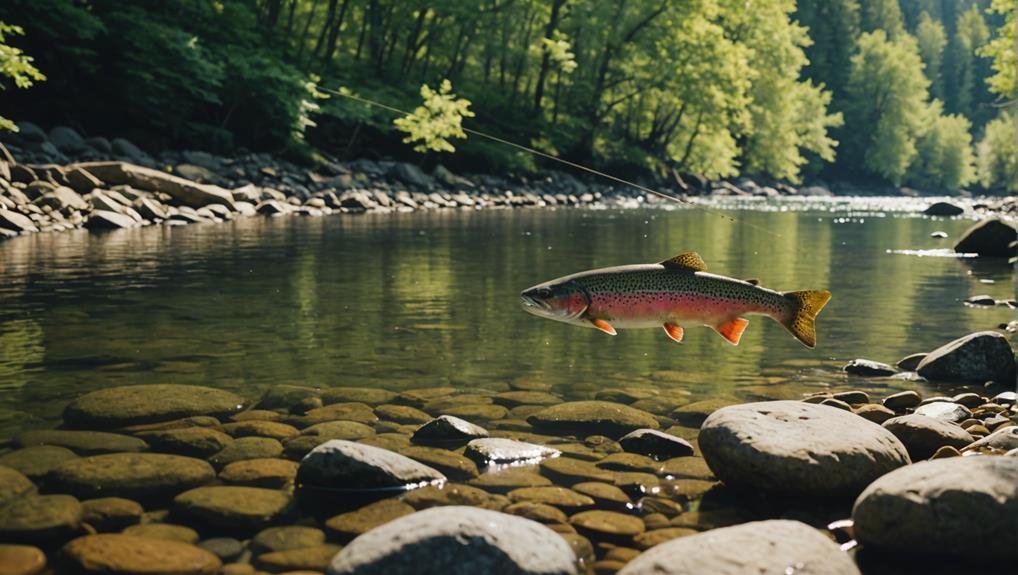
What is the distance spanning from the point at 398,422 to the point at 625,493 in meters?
2.25

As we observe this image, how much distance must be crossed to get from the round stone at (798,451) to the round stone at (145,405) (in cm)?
388

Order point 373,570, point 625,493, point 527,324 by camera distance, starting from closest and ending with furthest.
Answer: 1. point 373,570
2. point 625,493
3. point 527,324

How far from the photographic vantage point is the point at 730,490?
5879 mm

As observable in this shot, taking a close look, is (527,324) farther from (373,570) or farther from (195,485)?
(373,570)

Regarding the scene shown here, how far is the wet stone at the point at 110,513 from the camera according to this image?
5.16m

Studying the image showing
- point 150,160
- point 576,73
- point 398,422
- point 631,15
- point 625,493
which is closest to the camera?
point 625,493

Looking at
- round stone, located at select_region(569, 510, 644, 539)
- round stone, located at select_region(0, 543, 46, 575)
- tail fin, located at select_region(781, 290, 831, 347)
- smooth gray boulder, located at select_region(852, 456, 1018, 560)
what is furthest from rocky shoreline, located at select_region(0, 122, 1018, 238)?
smooth gray boulder, located at select_region(852, 456, 1018, 560)

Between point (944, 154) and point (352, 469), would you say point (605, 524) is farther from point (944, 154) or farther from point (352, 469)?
point (944, 154)

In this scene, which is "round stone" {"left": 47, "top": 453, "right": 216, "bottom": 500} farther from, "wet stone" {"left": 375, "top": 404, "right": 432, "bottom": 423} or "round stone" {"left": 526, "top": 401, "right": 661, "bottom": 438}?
"round stone" {"left": 526, "top": 401, "right": 661, "bottom": 438}

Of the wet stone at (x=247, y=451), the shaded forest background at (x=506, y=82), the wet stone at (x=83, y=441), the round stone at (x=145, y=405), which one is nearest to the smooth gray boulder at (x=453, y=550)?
the wet stone at (x=247, y=451)

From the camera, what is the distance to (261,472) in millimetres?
6051

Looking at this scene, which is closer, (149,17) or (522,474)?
(522,474)

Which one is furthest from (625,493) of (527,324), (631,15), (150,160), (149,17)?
(631,15)

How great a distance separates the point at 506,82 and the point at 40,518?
61601 millimetres
